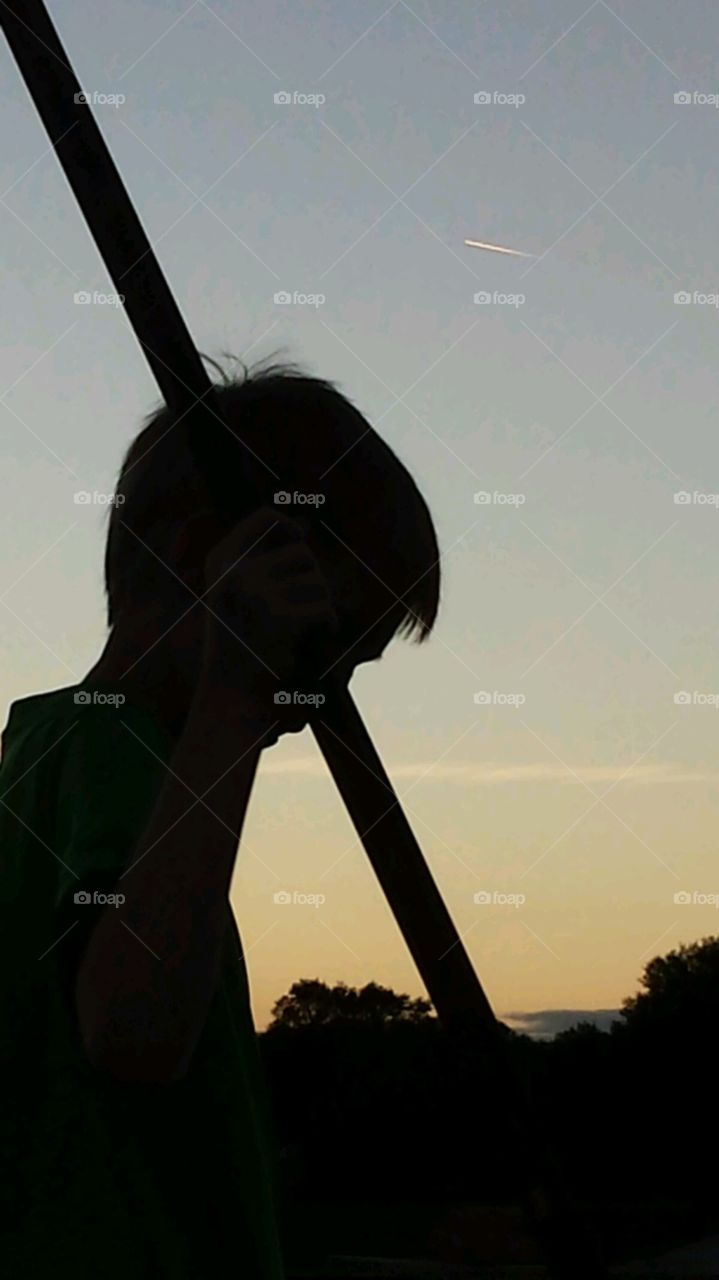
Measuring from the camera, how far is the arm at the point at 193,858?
411 mm

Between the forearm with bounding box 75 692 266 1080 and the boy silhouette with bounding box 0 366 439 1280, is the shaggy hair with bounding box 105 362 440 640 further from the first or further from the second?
the forearm with bounding box 75 692 266 1080

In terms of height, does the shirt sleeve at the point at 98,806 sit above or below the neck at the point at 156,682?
below

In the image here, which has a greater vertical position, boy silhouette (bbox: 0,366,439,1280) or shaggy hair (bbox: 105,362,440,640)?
shaggy hair (bbox: 105,362,440,640)

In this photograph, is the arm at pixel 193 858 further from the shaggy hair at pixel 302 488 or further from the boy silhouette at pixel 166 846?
the shaggy hair at pixel 302 488

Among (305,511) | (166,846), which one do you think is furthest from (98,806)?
(305,511)

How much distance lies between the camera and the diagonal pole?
39cm

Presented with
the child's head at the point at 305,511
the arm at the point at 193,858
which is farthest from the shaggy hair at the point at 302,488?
the arm at the point at 193,858

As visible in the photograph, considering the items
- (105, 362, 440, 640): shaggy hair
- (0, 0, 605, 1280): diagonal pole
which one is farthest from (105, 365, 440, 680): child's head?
(0, 0, 605, 1280): diagonal pole

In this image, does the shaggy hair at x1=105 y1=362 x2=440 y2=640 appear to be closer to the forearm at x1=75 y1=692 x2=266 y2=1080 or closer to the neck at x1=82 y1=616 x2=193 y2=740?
the neck at x1=82 y1=616 x2=193 y2=740

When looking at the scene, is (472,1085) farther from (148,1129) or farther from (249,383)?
(249,383)

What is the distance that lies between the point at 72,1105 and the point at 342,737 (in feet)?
0.50

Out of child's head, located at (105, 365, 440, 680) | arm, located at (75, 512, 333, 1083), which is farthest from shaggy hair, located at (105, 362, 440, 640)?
arm, located at (75, 512, 333, 1083)

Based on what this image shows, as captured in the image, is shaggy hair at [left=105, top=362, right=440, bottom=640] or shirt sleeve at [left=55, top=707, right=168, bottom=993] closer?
shirt sleeve at [left=55, top=707, right=168, bottom=993]

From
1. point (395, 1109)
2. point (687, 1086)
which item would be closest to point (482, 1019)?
point (395, 1109)
